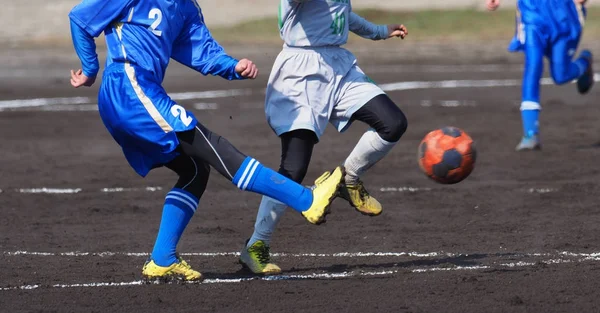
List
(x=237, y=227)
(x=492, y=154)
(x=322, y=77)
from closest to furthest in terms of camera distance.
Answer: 1. (x=322, y=77)
2. (x=237, y=227)
3. (x=492, y=154)

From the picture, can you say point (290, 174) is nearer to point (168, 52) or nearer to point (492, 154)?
point (168, 52)

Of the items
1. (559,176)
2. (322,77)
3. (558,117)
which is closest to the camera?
(322,77)

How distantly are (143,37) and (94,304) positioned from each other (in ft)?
5.15

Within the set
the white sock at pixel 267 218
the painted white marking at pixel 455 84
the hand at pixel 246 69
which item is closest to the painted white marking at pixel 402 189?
the white sock at pixel 267 218

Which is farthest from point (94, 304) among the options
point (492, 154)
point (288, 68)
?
point (492, 154)

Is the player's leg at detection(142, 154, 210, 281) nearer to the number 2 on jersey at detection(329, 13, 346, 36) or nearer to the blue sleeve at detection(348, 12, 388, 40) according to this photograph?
the number 2 on jersey at detection(329, 13, 346, 36)

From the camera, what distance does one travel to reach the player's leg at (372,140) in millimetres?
7527

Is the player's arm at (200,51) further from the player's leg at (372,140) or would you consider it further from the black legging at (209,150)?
the player's leg at (372,140)

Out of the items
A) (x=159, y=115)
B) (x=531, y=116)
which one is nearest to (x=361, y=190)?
(x=159, y=115)

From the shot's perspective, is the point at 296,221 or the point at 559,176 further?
the point at 559,176

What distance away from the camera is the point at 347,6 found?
7750mm

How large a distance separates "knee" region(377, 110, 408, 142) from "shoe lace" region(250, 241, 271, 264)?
1055mm

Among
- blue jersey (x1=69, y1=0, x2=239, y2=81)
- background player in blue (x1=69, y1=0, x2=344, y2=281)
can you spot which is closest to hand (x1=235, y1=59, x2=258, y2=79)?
background player in blue (x1=69, y1=0, x2=344, y2=281)

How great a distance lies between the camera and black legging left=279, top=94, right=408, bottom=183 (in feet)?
24.3
